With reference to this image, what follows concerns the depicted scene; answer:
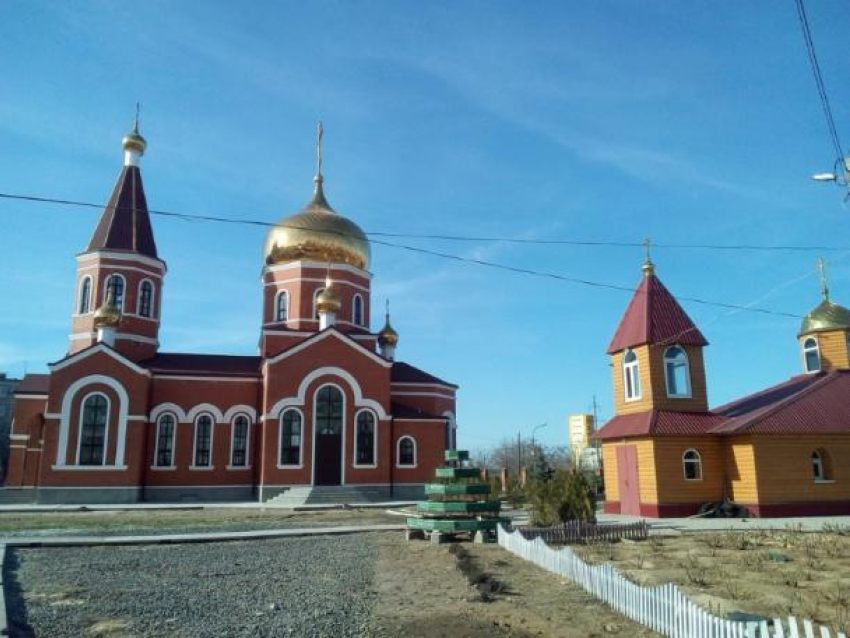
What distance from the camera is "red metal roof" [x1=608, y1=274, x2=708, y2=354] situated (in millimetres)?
21656

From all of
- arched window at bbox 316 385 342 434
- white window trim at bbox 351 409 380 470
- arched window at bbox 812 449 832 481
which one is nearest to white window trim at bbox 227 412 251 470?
arched window at bbox 316 385 342 434

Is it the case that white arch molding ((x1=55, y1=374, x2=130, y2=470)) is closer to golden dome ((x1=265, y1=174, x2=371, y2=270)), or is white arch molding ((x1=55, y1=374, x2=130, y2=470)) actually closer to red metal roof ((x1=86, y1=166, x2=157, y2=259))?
red metal roof ((x1=86, y1=166, x2=157, y2=259))

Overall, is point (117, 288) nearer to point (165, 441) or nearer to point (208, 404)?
point (208, 404)

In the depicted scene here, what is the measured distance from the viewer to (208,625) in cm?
720

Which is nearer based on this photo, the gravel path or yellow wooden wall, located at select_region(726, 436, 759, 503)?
the gravel path

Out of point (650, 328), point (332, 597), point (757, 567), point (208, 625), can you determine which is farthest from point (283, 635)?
point (650, 328)

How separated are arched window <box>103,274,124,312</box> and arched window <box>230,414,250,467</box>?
23.8 ft

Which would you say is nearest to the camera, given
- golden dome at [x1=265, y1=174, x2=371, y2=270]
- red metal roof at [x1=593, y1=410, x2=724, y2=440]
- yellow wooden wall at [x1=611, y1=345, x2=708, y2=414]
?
red metal roof at [x1=593, y1=410, x2=724, y2=440]

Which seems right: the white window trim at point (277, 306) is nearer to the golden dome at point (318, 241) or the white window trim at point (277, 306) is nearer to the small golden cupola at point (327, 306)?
the golden dome at point (318, 241)

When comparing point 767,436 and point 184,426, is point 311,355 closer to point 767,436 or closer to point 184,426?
point 184,426

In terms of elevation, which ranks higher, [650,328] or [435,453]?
[650,328]

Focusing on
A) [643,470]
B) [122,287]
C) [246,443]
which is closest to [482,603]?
[643,470]

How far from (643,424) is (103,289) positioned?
75.7 feet

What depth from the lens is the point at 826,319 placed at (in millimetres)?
24625
